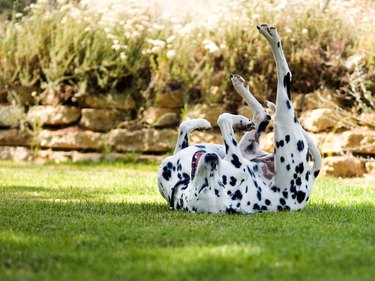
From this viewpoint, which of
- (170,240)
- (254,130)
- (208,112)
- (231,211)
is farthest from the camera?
(208,112)

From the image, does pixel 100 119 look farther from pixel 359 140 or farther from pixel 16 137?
pixel 359 140

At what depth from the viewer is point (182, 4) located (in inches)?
531

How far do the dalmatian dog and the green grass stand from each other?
18 cm

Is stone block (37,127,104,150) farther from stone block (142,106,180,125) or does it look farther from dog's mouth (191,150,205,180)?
dog's mouth (191,150,205,180)

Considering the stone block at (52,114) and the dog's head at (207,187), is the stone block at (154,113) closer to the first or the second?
the stone block at (52,114)

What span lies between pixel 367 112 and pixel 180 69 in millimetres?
2965

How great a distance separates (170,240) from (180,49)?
26.1 feet

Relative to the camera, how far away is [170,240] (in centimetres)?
456

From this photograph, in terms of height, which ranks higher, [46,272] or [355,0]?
[355,0]

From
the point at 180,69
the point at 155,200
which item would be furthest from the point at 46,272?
the point at 180,69

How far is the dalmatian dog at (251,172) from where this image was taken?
600 centimetres

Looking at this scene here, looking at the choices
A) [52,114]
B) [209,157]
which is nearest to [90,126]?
[52,114]

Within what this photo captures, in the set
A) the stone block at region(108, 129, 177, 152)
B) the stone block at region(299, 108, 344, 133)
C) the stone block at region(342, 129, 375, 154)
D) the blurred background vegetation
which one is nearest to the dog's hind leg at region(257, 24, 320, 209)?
the stone block at region(342, 129, 375, 154)

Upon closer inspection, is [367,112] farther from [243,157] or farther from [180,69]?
[243,157]
